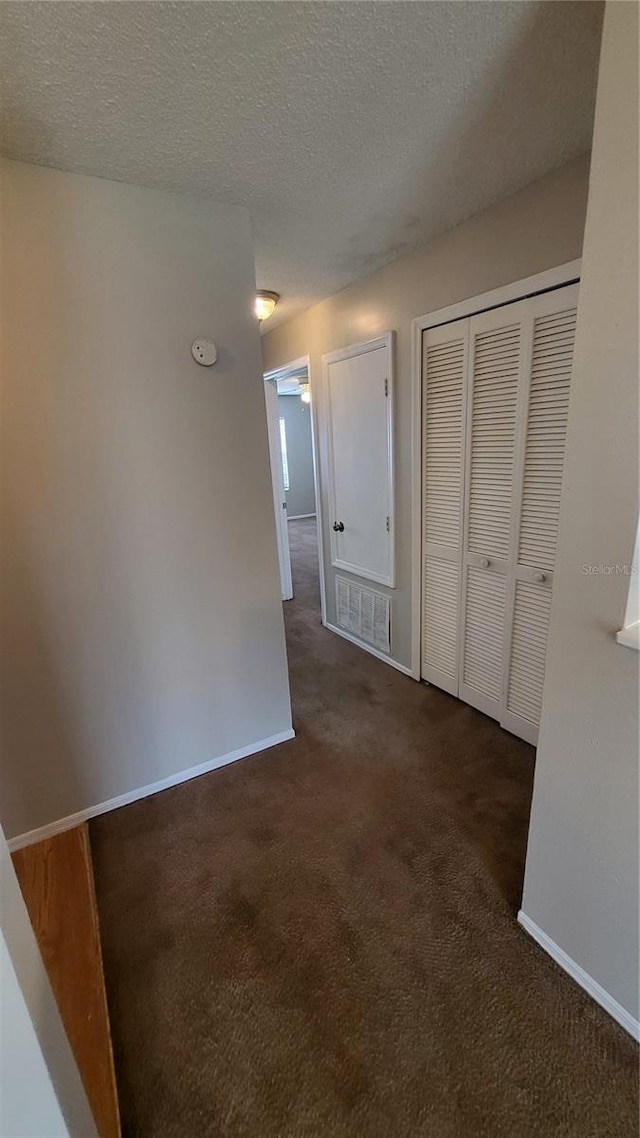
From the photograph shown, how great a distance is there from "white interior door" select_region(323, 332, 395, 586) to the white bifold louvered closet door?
0.94 ft

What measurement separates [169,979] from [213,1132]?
378 mm

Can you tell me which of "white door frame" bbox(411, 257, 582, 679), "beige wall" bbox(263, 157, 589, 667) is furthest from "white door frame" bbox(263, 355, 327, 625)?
"white door frame" bbox(411, 257, 582, 679)

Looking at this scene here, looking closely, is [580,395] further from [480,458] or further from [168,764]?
[168,764]

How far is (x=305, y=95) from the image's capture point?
4.08 feet

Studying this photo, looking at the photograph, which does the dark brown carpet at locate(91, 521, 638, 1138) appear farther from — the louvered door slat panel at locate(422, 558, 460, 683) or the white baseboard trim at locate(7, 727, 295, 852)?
the louvered door slat panel at locate(422, 558, 460, 683)

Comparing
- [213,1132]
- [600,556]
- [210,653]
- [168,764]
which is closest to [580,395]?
[600,556]

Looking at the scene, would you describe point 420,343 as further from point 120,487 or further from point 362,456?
point 120,487

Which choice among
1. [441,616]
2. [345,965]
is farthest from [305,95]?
[345,965]

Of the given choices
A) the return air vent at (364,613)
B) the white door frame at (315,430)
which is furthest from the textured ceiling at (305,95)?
the return air vent at (364,613)

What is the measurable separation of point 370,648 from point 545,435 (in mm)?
1875

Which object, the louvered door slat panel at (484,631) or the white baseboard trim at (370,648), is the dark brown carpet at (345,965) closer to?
the louvered door slat panel at (484,631)

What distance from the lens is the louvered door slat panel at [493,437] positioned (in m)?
1.98

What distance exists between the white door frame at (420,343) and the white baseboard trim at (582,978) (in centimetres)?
153

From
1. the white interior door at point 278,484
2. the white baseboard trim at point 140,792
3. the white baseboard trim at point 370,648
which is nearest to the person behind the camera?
the white baseboard trim at point 140,792
